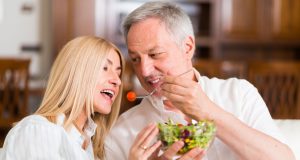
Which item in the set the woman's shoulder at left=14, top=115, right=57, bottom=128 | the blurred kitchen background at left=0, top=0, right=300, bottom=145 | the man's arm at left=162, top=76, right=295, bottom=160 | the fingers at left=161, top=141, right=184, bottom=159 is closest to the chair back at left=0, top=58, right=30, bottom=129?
the blurred kitchen background at left=0, top=0, right=300, bottom=145

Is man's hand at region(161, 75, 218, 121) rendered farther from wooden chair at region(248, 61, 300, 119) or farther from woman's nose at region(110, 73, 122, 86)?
wooden chair at region(248, 61, 300, 119)

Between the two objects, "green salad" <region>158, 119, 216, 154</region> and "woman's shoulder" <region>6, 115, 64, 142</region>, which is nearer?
"green salad" <region>158, 119, 216, 154</region>

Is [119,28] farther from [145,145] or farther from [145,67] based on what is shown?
[145,145]

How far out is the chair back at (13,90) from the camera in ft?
10.1

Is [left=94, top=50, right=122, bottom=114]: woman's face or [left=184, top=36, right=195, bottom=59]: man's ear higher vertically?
[left=184, top=36, right=195, bottom=59]: man's ear

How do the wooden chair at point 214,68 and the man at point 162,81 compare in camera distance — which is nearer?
the man at point 162,81

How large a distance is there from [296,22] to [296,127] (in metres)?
3.19

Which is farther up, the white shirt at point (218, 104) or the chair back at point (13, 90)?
the white shirt at point (218, 104)

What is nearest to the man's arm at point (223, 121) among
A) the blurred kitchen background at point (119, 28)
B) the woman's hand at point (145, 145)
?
the woman's hand at point (145, 145)

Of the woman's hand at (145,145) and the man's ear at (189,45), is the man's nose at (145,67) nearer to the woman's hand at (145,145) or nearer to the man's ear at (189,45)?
the man's ear at (189,45)

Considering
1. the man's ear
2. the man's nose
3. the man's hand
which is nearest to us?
the man's hand

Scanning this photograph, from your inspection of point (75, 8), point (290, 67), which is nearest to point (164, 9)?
point (290, 67)

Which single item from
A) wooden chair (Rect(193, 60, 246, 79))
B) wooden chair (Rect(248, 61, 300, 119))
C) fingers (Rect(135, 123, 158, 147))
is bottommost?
wooden chair (Rect(248, 61, 300, 119))

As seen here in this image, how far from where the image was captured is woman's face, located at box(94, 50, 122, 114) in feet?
5.64
